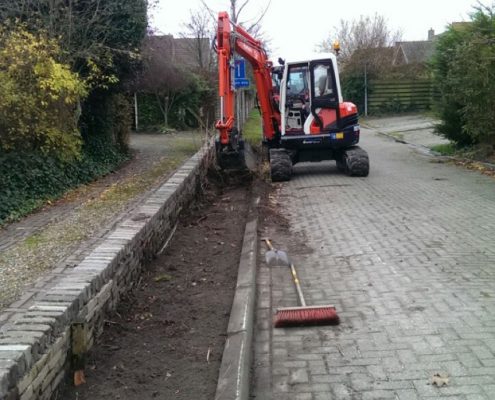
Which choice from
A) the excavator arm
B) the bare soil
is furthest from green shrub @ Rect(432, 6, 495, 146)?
the bare soil

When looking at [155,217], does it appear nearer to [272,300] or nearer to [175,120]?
[272,300]

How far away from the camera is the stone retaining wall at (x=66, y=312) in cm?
300

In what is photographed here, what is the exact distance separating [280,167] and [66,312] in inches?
390

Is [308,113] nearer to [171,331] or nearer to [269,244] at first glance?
[269,244]

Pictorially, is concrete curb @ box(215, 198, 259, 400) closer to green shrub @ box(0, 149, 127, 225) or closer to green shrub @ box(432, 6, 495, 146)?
green shrub @ box(0, 149, 127, 225)

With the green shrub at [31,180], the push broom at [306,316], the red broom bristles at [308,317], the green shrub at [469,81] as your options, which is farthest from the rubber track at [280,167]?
the red broom bristles at [308,317]

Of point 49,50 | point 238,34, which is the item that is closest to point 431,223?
point 238,34

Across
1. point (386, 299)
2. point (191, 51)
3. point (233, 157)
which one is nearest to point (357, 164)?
point (233, 157)

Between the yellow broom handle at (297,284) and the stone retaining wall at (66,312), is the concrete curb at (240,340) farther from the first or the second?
the stone retaining wall at (66,312)

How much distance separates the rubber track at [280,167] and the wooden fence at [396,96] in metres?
26.9

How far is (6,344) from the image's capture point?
310 cm

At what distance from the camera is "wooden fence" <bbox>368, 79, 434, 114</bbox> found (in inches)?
1502

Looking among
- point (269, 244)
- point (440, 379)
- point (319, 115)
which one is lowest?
point (440, 379)

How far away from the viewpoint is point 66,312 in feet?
11.9
